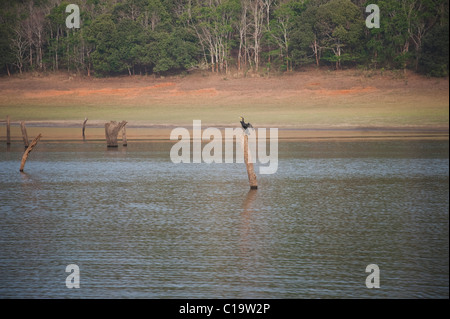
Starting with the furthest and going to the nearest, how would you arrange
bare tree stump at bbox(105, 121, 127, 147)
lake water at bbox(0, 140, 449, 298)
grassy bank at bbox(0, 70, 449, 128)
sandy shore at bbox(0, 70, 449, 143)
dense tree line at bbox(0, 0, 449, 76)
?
dense tree line at bbox(0, 0, 449, 76) → grassy bank at bbox(0, 70, 449, 128) → sandy shore at bbox(0, 70, 449, 143) → bare tree stump at bbox(105, 121, 127, 147) → lake water at bbox(0, 140, 449, 298)

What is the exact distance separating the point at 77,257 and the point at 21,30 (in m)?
86.2

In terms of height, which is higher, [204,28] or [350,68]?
[204,28]

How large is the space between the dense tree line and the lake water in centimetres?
4860

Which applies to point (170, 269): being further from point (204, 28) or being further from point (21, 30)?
point (21, 30)

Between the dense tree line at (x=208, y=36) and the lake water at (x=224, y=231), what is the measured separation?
48.6 meters

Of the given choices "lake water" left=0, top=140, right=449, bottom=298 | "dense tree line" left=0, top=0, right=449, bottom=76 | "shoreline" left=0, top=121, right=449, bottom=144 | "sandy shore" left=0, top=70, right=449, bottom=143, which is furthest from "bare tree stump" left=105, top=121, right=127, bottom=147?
"dense tree line" left=0, top=0, right=449, bottom=76

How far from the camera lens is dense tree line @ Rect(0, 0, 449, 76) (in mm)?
79875

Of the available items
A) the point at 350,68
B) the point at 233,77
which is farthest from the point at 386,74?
the point at 233,77

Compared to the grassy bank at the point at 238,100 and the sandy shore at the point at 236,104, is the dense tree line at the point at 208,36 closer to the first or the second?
the sandy shore at the point at 236,104

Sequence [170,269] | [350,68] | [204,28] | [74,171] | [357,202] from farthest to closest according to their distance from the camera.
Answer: [204,28] < [350,68] < [74,171] < [357,202] < [170,269]

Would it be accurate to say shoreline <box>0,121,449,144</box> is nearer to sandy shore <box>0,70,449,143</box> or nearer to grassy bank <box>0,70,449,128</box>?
sandy shore <box>0,70,449,143</box>

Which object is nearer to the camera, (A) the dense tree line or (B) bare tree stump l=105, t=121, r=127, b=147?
(B) bare tree stump l=105, t=121, r=127, b=147

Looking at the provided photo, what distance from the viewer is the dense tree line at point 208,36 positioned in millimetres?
79875

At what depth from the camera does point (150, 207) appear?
22.0 metres
